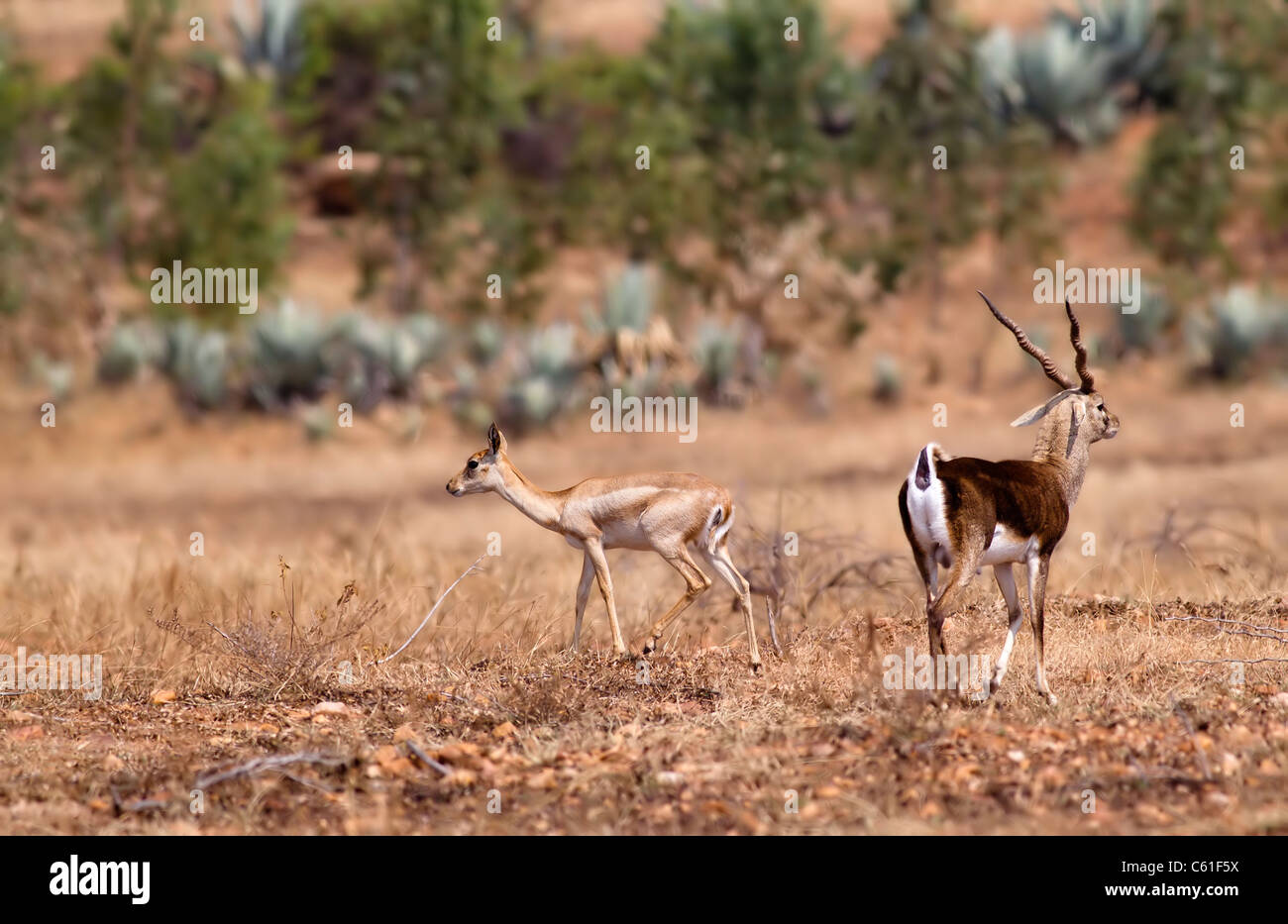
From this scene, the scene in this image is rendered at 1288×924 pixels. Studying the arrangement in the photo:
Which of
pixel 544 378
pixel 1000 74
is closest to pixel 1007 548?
pixel 544 378

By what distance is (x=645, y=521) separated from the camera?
8961mm

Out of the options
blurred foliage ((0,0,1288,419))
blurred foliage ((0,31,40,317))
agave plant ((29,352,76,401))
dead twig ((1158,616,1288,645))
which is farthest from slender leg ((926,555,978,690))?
blurred foliage ((0,31,40,317))

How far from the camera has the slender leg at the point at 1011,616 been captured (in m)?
7.56

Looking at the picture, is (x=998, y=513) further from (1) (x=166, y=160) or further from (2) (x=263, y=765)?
(1) (x=166, y=160)

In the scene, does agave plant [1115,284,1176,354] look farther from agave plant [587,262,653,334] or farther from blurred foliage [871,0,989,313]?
agave plant [587,262,653,334]

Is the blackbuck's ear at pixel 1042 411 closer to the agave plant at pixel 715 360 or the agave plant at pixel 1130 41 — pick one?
the agave plant at pixel 715 360

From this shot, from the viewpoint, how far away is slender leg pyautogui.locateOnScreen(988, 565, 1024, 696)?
24.8ft

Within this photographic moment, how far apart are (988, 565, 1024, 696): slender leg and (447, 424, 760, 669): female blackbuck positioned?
143 cm

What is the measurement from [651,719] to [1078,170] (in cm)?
3479

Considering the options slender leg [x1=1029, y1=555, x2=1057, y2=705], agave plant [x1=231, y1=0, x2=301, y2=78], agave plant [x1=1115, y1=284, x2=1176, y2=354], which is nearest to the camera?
slender leg [x1=1029, y1=555, x2=1057, y2=705]

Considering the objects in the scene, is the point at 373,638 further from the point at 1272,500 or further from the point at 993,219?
the point at 993,219

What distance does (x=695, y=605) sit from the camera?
10680mm

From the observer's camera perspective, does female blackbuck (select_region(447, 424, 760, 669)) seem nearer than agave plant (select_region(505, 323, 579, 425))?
Yes

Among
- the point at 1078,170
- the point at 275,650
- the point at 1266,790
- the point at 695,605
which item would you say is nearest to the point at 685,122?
the point at 1078,170
